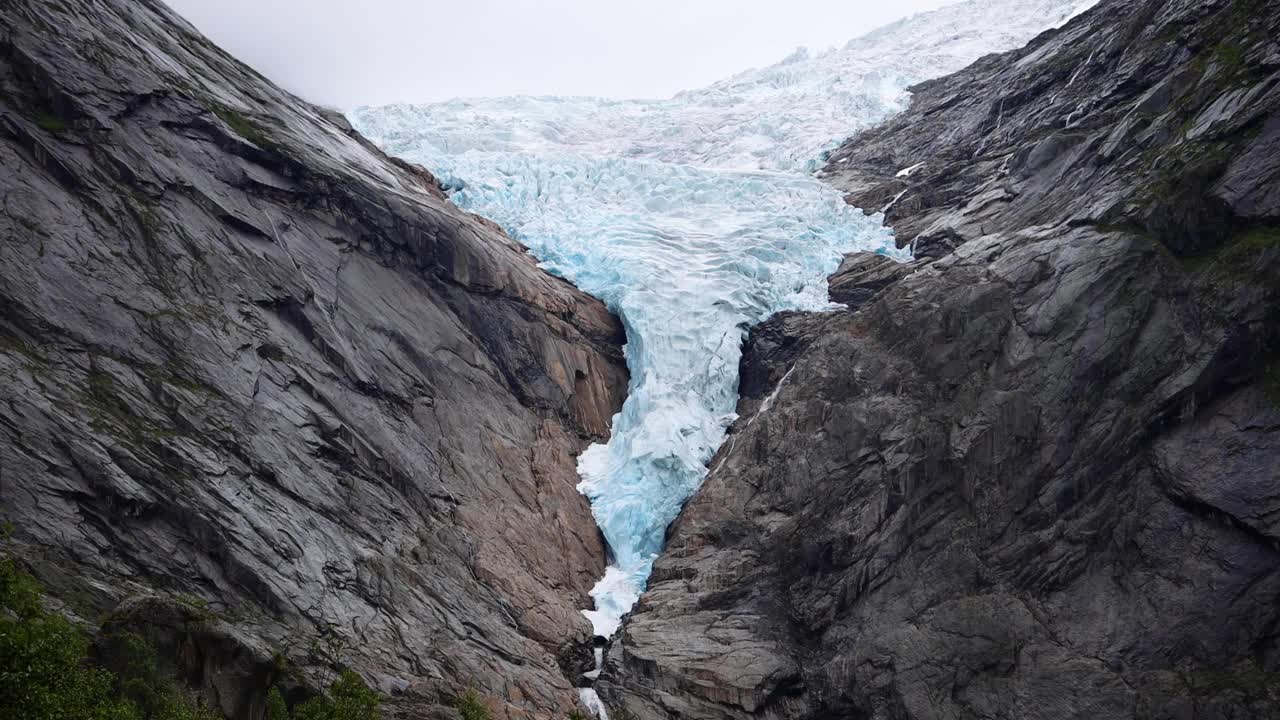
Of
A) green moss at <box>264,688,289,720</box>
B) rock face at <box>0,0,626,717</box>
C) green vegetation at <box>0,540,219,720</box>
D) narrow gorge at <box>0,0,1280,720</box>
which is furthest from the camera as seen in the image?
narrow gorge at <box>0,0,1280,720</box>

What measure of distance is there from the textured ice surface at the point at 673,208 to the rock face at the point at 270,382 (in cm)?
188

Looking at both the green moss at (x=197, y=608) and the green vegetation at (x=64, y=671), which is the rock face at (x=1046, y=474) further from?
the green vegetation at (x=64, y=671)

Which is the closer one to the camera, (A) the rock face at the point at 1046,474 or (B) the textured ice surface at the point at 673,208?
(A) the rock face at the point at 1046,474

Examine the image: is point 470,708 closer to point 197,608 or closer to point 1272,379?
point 197,608

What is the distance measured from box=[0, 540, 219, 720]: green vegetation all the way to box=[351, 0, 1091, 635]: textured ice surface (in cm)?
1435

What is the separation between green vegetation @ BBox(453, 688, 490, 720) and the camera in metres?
21.6

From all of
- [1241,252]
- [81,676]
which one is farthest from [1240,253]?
[81,676]

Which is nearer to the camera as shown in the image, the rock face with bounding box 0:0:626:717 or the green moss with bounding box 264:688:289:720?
the green moss with bounding box 264:688:289:720

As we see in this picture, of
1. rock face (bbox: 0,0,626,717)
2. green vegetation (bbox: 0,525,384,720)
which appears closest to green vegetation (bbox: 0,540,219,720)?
green vegetation (bbox: 0,525,384,720)

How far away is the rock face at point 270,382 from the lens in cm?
2159

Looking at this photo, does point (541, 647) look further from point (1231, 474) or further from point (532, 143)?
point (532, 143)

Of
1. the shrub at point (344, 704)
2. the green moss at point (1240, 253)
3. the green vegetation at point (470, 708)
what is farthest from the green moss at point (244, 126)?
the green moss at point (1240, 253)

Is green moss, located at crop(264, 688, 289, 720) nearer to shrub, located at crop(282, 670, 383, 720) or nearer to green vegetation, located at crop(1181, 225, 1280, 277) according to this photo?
shrub, located at crop(282, 670, 383, 720)

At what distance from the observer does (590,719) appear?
25.2 meters
